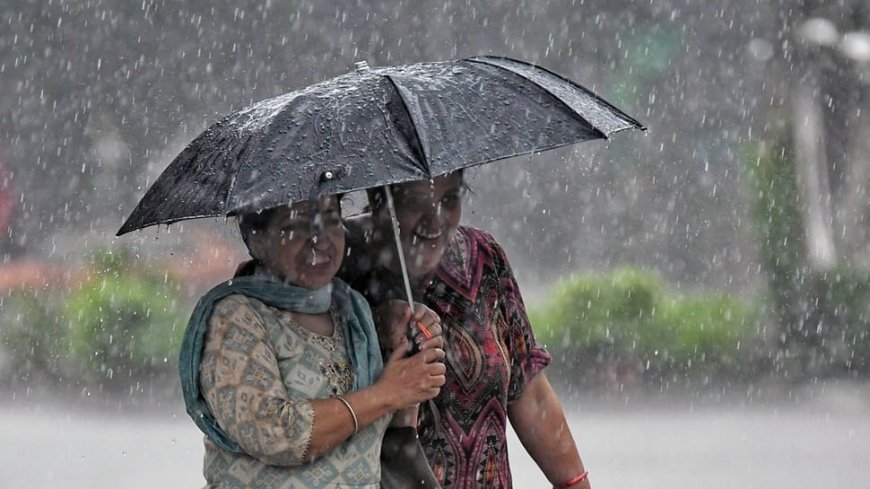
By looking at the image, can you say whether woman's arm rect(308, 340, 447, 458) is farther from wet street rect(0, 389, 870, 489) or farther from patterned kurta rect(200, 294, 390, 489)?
wet street rect(0, 389, 870, 489)

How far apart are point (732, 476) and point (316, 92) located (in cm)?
554

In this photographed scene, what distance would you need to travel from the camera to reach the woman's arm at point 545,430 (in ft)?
11.4

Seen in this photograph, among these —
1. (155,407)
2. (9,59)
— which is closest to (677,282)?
(155,407)

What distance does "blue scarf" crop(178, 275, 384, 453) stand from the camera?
2.78 meters

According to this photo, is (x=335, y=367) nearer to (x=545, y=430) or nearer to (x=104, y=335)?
(x=545, y=430)

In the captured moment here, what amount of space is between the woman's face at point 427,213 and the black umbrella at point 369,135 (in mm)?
240

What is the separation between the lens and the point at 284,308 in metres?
2.90

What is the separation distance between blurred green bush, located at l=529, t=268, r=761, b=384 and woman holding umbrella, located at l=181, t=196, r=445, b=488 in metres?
8.57

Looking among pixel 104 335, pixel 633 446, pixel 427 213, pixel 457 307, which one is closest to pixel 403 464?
pixel 457 307

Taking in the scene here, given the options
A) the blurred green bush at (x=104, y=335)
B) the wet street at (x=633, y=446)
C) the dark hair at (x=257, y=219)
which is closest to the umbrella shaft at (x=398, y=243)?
the dark hair at (x=257, y=219)

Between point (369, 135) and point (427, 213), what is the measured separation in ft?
1.32

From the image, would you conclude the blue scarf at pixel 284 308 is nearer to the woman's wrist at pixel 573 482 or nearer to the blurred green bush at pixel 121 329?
the woman's wrist at pixel 573 482

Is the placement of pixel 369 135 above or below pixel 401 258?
above

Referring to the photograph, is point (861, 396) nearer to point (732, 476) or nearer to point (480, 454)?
point (732, 476)
